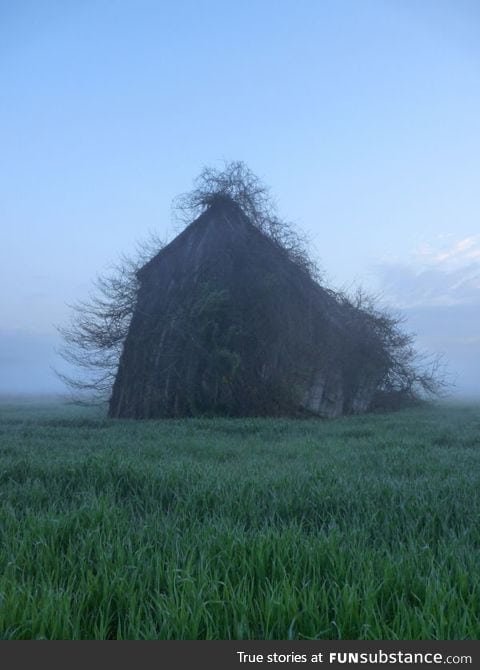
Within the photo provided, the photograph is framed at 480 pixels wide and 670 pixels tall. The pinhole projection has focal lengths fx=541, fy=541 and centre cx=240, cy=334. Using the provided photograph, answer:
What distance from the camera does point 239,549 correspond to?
2863mm

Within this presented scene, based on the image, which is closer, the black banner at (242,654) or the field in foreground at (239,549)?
the black banner at (242,654)

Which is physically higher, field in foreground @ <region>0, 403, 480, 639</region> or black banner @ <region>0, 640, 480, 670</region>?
field in foreground @ <region>0, 403, 480, 639</region>

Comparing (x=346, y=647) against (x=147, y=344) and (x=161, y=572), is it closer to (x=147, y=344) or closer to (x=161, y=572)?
(x=161, y=572)

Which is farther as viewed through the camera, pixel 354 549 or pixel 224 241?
pixel 224 241

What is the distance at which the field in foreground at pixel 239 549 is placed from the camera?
2143 mm

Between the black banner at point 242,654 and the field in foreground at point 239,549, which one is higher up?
the field in foreground at point 239,549

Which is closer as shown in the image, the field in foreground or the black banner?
the black banner

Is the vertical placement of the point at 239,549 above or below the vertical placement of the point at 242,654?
above

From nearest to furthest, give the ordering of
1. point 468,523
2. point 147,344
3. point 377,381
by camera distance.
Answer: point 468,523 < point 147,344 < point 377,381

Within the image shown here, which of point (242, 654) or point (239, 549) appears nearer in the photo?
point (242, 654)

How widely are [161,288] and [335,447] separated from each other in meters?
9.33

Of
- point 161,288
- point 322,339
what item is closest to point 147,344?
point 161,288

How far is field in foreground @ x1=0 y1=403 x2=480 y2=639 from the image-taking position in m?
2.14

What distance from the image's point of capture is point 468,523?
12.1ft
